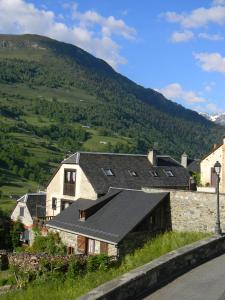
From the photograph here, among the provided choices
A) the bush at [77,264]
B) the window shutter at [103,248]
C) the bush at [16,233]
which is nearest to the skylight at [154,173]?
the bush at [16,233]

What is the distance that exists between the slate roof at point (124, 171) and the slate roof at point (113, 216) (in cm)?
283

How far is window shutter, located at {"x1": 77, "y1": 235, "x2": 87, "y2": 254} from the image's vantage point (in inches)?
1238

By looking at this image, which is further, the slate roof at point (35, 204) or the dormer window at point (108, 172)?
the slate roof at point (35, 204)

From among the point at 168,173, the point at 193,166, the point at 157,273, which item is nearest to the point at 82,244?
the point at 168,173

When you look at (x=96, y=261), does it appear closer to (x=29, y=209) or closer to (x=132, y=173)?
(x=132, y=173)

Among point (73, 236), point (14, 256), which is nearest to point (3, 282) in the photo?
point (14, 256)

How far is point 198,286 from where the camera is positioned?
11.1m

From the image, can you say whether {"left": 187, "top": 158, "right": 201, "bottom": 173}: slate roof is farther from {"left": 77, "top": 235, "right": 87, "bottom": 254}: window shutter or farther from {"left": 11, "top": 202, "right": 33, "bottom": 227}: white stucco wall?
{"left": 77, "top": 235, "right": 87, "bottom": 254}: window shutter

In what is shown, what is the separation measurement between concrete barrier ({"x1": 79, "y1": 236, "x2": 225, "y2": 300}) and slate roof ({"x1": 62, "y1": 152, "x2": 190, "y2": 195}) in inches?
Answer: 942

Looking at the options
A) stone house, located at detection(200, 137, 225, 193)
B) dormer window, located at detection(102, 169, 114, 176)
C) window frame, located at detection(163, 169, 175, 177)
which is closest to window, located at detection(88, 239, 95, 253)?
dormer window, located at detection(102, 169, 114, 176)

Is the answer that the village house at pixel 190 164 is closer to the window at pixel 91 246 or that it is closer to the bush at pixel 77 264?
the window at pixel 91 246

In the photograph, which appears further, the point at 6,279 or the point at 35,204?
the point at 35,204

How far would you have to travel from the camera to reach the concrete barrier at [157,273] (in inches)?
370

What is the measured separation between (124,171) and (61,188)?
19.8 ft
